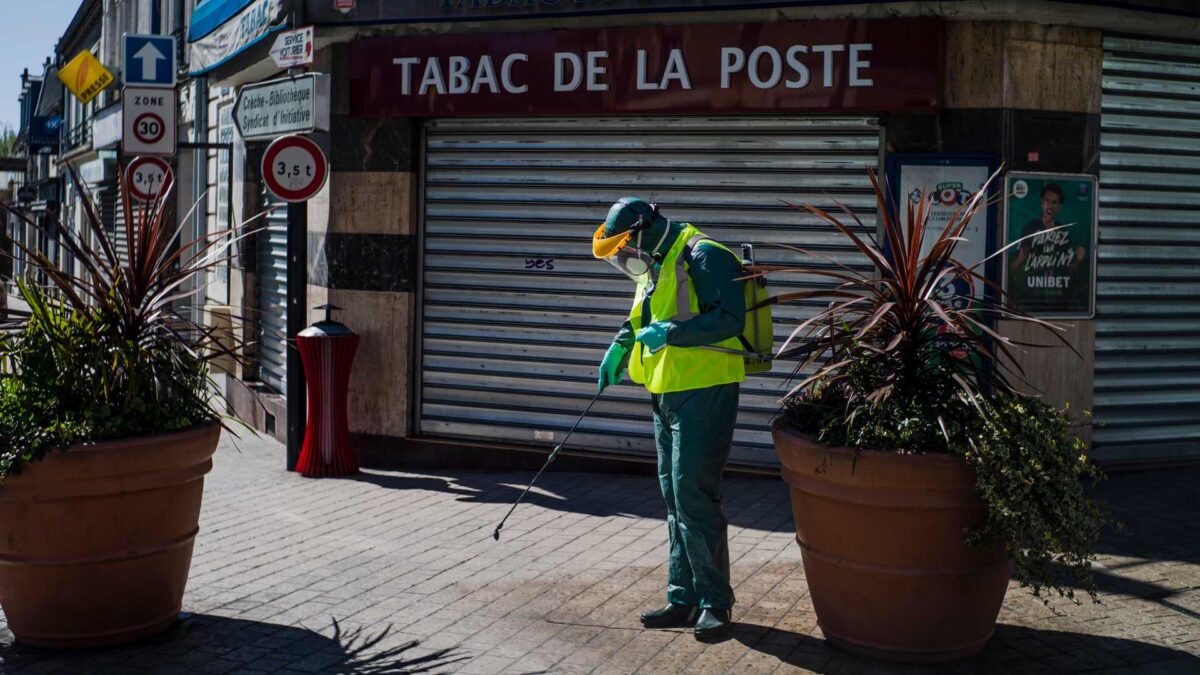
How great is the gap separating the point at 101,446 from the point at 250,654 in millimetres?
1092

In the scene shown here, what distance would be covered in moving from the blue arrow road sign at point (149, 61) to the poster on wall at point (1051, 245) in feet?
28.8

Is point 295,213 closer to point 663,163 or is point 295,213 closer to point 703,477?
point 663,163

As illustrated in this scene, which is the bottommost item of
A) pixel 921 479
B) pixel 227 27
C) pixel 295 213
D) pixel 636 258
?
pixel 921 479

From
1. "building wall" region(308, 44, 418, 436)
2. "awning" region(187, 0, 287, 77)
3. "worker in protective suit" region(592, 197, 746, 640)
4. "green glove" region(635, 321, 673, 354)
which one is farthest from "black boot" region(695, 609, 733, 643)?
"awning" region(187, 0, 287, 77)

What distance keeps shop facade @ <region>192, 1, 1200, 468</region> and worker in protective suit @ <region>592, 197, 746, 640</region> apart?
3430 millimetres

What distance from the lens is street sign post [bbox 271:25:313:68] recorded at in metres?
9.95

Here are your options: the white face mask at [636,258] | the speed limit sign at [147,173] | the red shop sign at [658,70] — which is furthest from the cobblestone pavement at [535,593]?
the speed limit sign at [147,173]

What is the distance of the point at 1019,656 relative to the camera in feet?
18.9

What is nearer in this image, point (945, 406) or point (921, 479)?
point (921, 479)

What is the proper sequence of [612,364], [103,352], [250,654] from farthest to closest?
[612,364]
[103,352]
[250,654]

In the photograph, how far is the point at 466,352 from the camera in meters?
10.7

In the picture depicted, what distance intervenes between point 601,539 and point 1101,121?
14.9ft

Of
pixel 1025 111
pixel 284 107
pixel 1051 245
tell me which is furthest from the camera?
pixel 284 107

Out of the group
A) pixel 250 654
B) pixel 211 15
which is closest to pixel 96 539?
pixel 250 654
